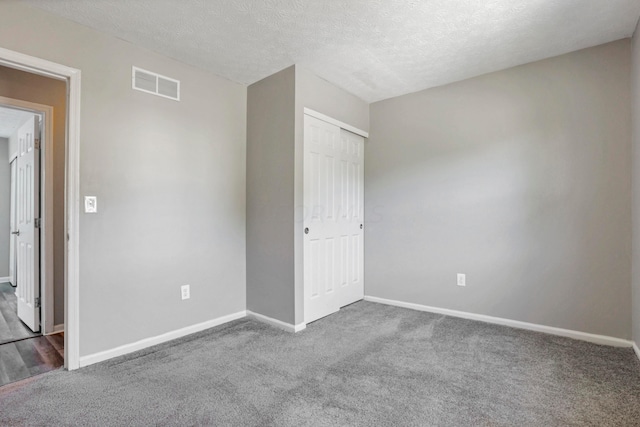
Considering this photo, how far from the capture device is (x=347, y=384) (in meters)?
1.98

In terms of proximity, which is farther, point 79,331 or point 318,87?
point 318,87

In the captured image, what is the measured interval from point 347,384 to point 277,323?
1159mm

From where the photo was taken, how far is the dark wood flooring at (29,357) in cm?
214

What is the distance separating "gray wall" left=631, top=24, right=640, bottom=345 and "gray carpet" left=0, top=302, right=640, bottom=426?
35cm

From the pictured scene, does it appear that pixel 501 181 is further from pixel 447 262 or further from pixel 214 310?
pixel 214 310

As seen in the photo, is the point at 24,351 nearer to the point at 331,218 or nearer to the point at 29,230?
the point at 29,230

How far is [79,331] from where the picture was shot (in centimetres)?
222

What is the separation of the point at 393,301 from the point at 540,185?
1913 mm

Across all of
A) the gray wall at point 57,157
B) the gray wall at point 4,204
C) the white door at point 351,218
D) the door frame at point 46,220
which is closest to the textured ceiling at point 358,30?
the white door at point 351,218

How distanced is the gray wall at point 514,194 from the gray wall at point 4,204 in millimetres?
5942

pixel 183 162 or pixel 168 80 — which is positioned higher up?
pixel 168 80

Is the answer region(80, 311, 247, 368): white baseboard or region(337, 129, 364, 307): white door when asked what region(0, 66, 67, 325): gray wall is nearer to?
region(80, 311, 247, 368): white baseboard

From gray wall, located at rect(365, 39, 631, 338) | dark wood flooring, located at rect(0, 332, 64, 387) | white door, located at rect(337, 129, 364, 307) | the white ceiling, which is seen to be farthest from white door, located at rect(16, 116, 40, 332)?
gray wall, located at rect(365, 39, 631, 338)

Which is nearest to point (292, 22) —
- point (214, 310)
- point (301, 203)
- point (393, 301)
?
point (301, 203)
